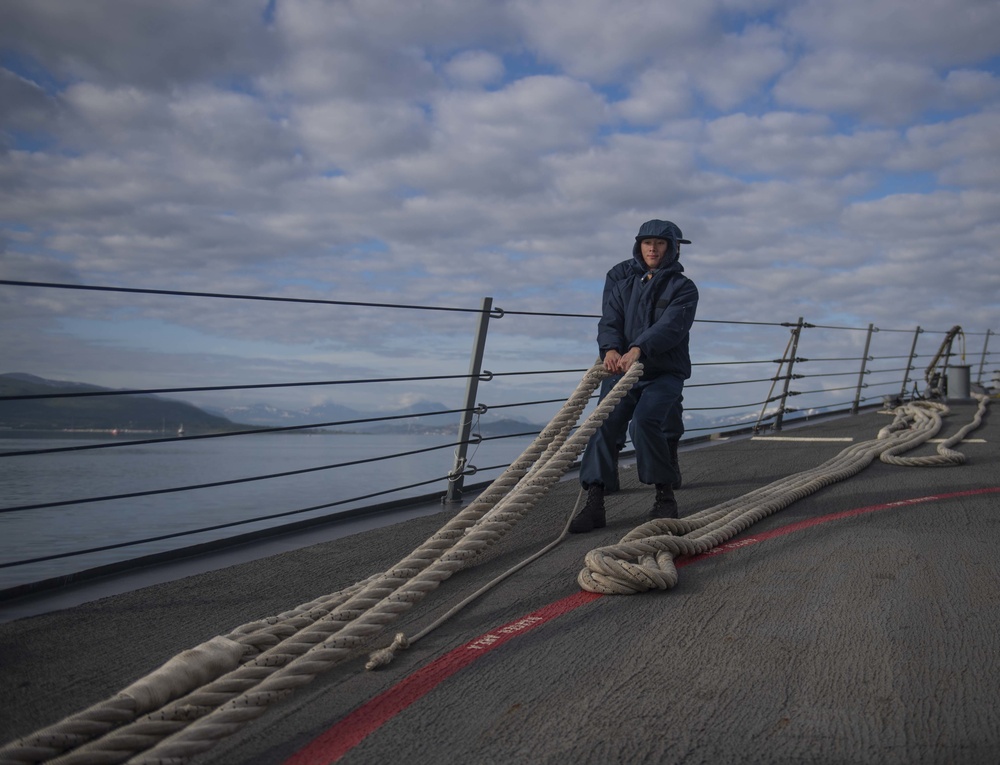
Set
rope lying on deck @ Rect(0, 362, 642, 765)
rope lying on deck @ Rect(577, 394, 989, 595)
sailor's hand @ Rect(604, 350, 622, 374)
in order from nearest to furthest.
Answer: rope lying on deck @ Rect(0, 362, 642, 765) → rope lying on deck @ Rect(577, 394, 989, 595) → sailor's hand @ Rect(604, 350, 622, 374)

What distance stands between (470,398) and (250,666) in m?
2.77

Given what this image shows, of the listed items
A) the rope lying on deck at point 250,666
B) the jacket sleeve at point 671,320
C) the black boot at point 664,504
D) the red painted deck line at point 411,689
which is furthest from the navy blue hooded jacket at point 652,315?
the red painted deck line at point 411,689

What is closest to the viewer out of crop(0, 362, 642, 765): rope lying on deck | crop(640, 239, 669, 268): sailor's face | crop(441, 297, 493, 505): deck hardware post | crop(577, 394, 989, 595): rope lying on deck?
crop(0, 362, 642, 765): rope lying on deck

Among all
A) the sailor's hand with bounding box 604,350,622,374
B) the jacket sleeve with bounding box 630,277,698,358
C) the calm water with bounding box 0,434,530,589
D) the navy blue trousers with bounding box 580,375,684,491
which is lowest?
the calm water with bounding box 0,434,530,589

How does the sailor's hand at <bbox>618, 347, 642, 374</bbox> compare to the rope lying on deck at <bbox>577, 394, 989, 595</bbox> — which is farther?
the sailor's hand at <bbox>618, 347, 642, 374</bbox>

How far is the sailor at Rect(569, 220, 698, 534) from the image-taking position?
3547mm

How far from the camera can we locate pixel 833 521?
353 centimetres

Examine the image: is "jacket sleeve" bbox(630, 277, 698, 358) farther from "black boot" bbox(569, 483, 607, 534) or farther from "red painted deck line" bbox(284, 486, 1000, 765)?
"red painted deck line" bbox(284, 486, 1000, 765)

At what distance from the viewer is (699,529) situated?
3.19 metres

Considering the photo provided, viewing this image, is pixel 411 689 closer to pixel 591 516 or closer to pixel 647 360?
pixel 591 516

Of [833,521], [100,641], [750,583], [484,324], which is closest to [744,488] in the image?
[833,521]

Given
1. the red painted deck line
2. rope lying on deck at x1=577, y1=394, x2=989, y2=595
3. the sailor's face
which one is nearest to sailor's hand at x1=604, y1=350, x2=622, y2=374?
the sailor's face

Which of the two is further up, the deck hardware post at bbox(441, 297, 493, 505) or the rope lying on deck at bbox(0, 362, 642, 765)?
the deck hardware post at bbox(441, 297, 493, 505)

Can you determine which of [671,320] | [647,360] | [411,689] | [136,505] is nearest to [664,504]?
[647,360]
